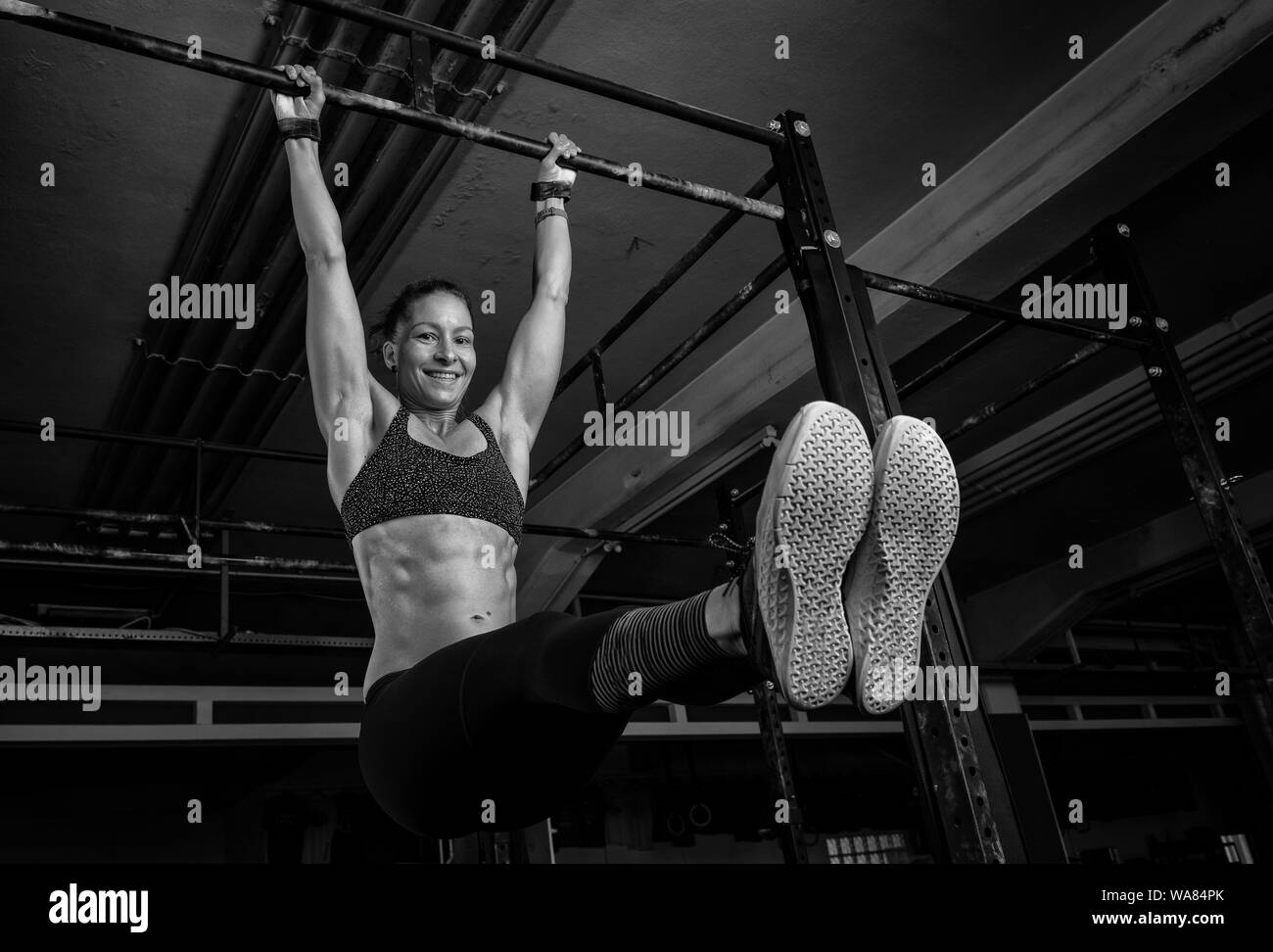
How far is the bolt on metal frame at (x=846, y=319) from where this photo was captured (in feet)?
6.52

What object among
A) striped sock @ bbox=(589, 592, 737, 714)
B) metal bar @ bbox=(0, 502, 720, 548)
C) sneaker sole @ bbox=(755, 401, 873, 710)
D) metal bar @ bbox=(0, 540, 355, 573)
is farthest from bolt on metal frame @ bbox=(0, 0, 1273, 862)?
metal bar @ bbox=(0, 540, 355, 573)

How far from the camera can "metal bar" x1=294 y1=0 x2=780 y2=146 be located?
7.02 ft

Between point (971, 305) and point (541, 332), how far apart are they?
1404mm

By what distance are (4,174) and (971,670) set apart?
3340 millimetres

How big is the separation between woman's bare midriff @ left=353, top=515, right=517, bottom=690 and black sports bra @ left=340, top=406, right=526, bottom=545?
0.02 m

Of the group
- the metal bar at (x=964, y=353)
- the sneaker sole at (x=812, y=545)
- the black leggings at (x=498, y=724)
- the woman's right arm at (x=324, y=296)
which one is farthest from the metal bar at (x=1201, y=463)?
the woman's right arm at (x=324, y=296)

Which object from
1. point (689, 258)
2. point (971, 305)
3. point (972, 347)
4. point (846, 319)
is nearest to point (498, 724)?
point (846, 319)

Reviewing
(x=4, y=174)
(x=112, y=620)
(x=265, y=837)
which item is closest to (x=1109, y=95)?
(x=4, y=174)

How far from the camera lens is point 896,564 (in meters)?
1.58

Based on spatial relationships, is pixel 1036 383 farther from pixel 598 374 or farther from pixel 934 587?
pixel 934 587

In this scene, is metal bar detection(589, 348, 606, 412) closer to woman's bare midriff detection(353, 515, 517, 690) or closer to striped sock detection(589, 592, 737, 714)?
woman's bare midriff detection(353, 515, 517, 690)
